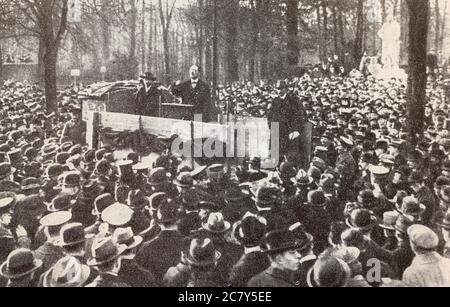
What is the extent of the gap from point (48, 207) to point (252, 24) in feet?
24.2

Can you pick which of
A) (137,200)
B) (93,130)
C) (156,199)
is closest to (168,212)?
(156,199)

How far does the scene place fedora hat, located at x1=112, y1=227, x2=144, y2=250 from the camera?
8.27 ft

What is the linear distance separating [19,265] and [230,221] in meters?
1.27

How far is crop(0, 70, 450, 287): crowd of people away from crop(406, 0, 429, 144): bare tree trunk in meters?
0.12

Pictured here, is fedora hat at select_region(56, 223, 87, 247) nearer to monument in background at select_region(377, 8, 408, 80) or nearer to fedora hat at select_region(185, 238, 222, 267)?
fedora hat at select_region(185, 238, 222, 267)

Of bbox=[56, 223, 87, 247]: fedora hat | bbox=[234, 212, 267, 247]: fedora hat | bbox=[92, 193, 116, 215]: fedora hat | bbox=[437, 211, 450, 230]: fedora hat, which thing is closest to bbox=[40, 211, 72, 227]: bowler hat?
bbox=[56, 223, 87, 247]: fedora hat

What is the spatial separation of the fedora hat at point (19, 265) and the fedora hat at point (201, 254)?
2.51 feet

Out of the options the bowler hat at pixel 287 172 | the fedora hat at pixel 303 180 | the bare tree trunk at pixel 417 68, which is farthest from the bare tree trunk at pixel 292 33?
the fedora hat at pixel 303 180

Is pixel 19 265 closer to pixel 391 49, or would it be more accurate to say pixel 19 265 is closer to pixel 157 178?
pixel 157 178

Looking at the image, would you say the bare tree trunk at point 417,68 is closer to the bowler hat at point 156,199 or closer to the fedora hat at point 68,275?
the bowler hat at point 156,199

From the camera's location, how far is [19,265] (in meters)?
2.25

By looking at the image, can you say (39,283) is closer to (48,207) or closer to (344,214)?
(48,207)
